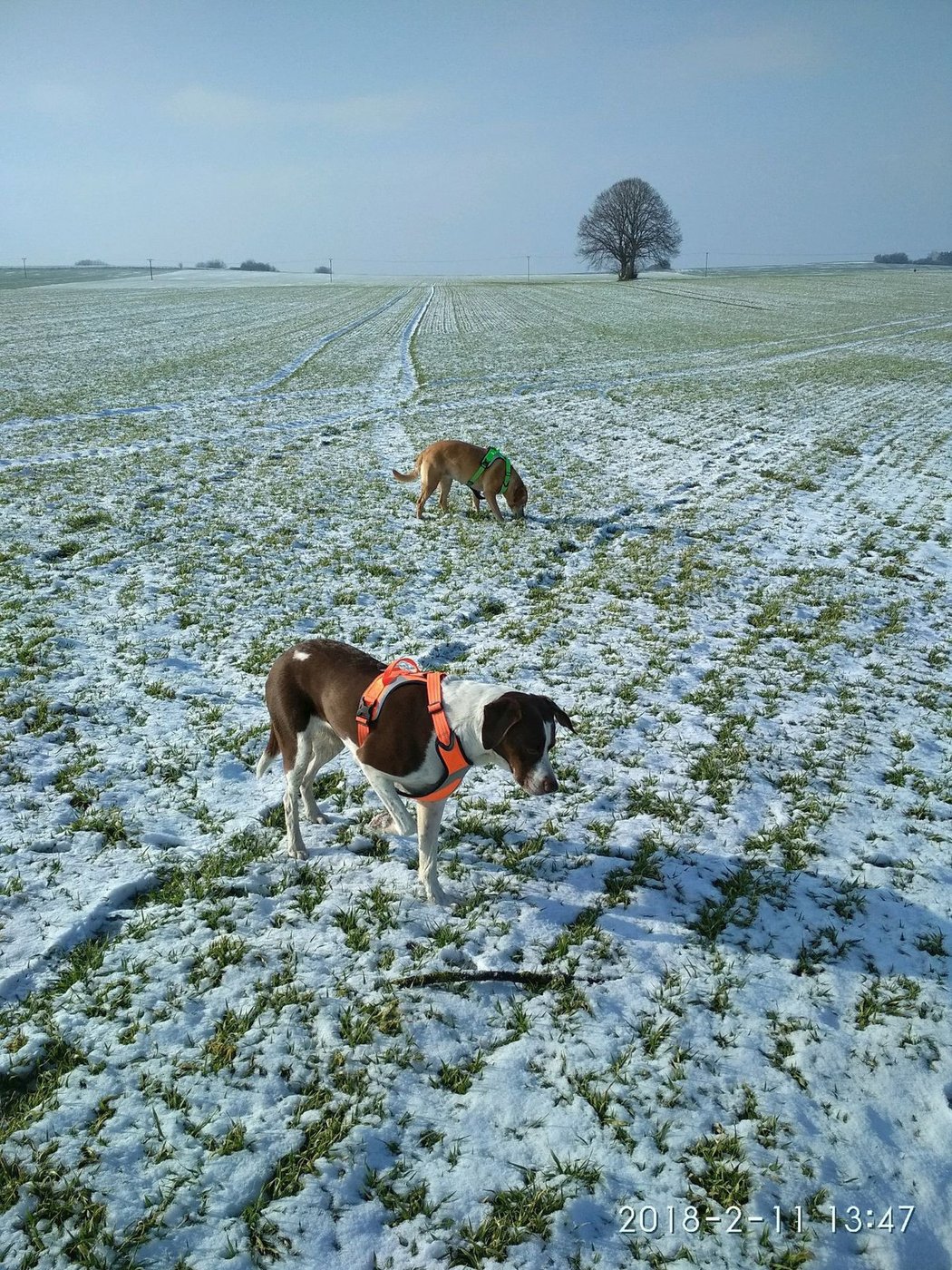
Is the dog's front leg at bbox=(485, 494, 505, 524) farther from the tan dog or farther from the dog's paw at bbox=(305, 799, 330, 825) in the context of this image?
the dog's paw at bbox=(305, 799, 330, 825)

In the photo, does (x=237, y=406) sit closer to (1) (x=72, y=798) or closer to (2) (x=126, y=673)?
(2) (x=126, y=673)

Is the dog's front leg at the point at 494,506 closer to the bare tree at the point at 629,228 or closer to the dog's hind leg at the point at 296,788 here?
the dog's hind leg at the point at 296,788

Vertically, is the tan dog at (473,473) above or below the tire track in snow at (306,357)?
below

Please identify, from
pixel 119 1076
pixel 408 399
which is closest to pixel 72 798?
pixel 119 1076

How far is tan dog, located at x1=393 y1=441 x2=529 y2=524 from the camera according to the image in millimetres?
10148

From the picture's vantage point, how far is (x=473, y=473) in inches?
403

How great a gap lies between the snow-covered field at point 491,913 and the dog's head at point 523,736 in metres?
0.85

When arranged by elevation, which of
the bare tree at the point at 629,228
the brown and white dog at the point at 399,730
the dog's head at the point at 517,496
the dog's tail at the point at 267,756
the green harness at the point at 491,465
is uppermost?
the bare tree at the point at 629,228

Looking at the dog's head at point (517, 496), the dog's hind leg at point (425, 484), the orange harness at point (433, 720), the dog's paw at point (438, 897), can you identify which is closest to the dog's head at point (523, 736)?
the orange harness at point (433, 720)

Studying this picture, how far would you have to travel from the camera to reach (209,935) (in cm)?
361

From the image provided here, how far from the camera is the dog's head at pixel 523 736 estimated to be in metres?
3.51

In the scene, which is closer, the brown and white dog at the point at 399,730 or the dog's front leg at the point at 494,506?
the brown and white dog at the point at 399,730

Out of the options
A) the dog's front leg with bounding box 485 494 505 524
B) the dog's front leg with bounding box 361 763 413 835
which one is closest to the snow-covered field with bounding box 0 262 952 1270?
the dog's front leg with bounding box 361 763 413 835

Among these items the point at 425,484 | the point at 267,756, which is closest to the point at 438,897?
the point at 267,756
